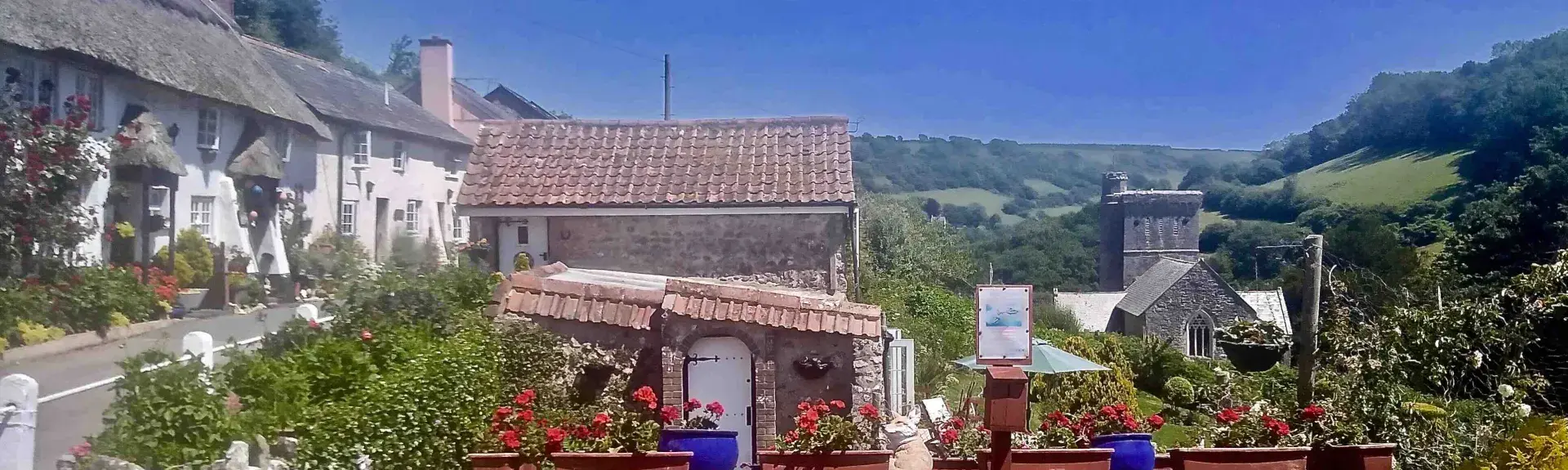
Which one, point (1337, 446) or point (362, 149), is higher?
point (362, 149)

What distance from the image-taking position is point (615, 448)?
4.39 meters

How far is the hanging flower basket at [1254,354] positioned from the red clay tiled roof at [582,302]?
31.0ft

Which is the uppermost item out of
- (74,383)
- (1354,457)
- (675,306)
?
(675,306)

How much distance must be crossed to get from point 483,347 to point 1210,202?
1343 inches

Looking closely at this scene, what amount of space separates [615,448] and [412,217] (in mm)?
2464

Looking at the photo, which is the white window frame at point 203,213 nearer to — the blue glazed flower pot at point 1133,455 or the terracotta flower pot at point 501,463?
the terracotta flower pot at point 501,463

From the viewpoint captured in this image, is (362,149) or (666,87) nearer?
(362,149)

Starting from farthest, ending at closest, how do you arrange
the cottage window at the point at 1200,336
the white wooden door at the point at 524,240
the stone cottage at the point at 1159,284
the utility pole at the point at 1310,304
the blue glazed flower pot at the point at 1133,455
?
the cottage window at the point at 1200,336 → the stone cottage at the point at 1159,284 → the utility pole at the point at 1310,304 → the white wooden door at the point at 524,240 → the blue glazed flower pot at the point at 1133,455

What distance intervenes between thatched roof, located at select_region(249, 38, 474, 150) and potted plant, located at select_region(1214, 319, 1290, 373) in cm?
1117

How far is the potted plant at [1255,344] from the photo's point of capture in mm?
12062

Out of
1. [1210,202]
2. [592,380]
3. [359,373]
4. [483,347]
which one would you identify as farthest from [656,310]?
[1210,202]

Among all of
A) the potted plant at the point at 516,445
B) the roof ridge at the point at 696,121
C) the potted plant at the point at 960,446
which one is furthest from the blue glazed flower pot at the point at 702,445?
the roof ridge at the point at 696,121

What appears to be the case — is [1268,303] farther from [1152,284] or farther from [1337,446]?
[1337,446]

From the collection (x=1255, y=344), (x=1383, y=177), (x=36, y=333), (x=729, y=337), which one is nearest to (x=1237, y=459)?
(x=729, y=337)
